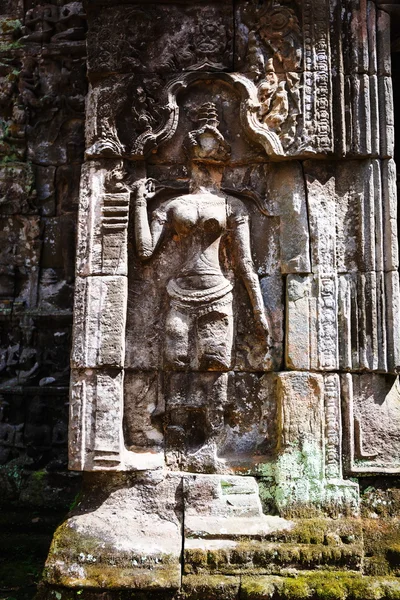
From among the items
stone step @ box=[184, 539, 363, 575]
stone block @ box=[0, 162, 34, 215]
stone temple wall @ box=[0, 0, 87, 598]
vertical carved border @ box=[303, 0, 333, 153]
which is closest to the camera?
stone step @ box=[184, 539, 363, 575]

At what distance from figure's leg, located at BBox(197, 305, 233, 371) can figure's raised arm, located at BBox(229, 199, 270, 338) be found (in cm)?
28

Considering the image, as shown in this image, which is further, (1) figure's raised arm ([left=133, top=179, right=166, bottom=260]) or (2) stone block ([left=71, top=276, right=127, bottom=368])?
(1) figure's raised arm ([left=133, top=179, right=166, bottom=260])

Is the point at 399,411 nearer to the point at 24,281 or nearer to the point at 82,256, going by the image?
the point at 82,256

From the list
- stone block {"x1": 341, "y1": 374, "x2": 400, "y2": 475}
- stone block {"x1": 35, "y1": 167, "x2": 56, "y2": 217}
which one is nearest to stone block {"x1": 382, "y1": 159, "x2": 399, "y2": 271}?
stone block {"x1": 341, "y1": 374, "x2": 400, "y2": 475}

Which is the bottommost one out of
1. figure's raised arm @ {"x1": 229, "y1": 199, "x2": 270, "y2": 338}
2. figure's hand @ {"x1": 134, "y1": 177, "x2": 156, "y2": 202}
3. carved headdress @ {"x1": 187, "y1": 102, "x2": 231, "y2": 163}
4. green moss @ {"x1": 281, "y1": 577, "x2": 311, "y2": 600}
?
green moss @ {"x1": 281, "y1": 577, "x2": 311, "y2": 600}

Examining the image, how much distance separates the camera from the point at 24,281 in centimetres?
680

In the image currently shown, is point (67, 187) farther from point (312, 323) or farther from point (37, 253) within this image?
point (312, 323)

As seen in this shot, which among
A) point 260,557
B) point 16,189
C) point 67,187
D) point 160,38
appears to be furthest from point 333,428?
point 16,189

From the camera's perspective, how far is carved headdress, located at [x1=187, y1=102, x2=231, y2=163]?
17.3 feet

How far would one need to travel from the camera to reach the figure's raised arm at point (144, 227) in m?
5.21

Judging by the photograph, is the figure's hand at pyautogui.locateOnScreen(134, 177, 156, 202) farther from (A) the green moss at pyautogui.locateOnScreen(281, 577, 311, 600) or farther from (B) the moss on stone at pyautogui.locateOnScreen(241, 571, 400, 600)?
(A) the green moss at pyautogui.locateOnScreen(281, 577, 311, 600)

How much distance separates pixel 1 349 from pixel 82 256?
2185 mm

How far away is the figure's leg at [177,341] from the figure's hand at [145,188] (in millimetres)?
1097

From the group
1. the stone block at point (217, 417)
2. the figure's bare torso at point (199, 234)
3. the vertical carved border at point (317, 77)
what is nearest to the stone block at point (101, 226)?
the figure's bare torso at point (199, 234)
